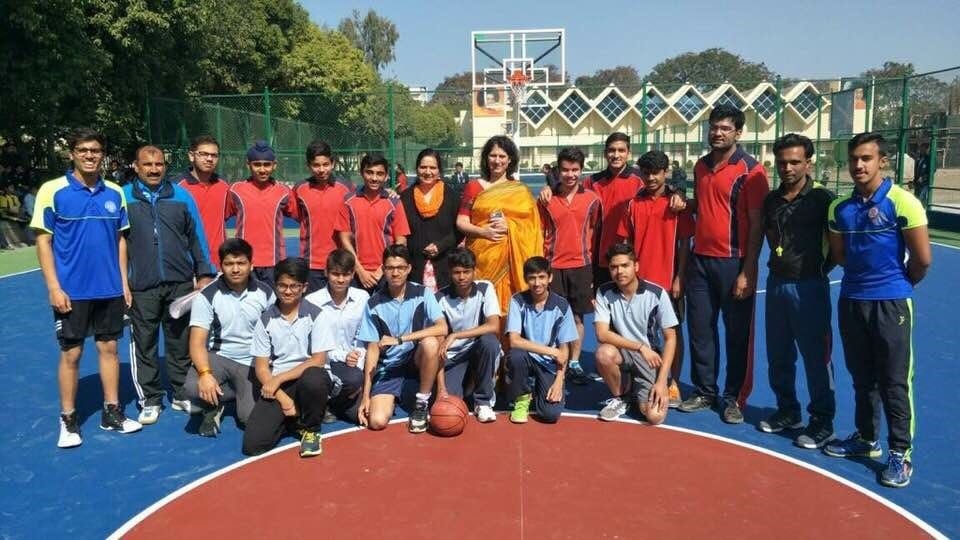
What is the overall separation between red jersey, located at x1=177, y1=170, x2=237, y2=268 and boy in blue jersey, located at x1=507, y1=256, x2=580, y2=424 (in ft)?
7.69

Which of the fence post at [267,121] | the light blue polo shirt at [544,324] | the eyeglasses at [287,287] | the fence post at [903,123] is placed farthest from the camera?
the fence post at [267,121]

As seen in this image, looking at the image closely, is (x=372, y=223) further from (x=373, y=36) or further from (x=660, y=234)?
(x=373, y=36)

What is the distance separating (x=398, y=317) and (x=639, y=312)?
1.65 meters

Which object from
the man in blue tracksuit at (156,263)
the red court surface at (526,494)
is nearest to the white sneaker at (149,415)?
the man in blue tracksuit at (156,263)

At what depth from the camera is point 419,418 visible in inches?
184

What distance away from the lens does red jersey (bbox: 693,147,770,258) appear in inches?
180

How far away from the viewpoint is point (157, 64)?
1662cm

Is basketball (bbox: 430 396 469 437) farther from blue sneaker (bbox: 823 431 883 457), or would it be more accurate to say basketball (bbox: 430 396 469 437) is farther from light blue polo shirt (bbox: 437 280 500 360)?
blue sneaker (bbox: 823 431 883 457)

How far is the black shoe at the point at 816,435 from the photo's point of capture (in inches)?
168

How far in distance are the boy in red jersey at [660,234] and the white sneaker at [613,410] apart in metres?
0.41

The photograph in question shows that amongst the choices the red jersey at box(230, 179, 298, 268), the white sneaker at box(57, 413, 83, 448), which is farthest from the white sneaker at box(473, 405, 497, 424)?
the white sneaker at box(57, 413, 83, 448)

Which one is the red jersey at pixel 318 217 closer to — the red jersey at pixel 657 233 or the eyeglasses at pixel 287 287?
the eyeglasses at pixel 287 287

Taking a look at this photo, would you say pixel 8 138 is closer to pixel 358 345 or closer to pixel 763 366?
pixel 358 345

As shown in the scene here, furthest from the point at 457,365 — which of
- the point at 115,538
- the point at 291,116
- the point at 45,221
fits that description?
the point at 291,116
